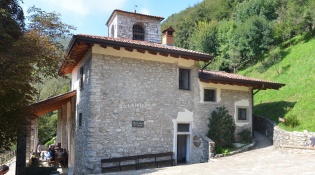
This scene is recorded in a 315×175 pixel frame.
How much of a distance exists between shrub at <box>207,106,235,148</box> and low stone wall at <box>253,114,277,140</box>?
320 cm

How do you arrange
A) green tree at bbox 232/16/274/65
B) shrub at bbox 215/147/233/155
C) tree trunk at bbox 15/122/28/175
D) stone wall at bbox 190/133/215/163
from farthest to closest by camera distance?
green tree at bbox 232/16/274/65
shrub at bbox 215/147/233/155
stone wall at bbox 190/133/215/163
tree trunk at bbox 15/122/28/175

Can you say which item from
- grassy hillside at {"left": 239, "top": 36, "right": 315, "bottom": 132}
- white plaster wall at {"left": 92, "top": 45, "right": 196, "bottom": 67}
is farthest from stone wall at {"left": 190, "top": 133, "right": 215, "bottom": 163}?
grassy hillside at {"left": 239, "top": 36, "right": 315, "bottom": 132}

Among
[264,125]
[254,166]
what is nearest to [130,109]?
[254,166]

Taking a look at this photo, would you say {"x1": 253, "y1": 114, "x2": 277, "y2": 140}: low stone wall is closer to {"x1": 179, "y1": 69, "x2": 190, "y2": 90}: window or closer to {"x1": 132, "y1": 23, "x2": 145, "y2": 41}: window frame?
{"x1": 179, "y1": 69, "x2": 190, "y2": 90}: window

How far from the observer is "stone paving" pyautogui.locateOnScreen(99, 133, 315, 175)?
30.6 ft

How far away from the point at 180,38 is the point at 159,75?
44.8 metres

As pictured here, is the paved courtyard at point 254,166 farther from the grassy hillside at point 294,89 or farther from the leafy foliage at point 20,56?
the leafy foliage at point 20,56

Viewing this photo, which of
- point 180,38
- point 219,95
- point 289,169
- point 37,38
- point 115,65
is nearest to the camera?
point 289,169

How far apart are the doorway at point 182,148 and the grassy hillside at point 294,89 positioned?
550 centimetres

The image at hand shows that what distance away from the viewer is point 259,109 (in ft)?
67.5

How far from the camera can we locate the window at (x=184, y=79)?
1422cm

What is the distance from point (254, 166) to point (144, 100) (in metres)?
5.44

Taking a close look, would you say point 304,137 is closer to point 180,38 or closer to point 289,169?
point 289,169

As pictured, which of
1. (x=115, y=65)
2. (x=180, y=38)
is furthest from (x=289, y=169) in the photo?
(x=180, y=38)
